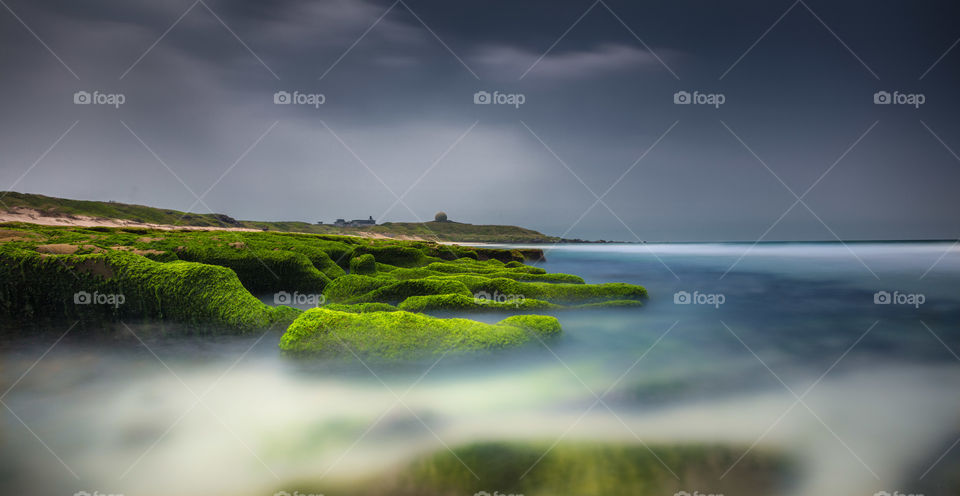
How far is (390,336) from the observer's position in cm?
723

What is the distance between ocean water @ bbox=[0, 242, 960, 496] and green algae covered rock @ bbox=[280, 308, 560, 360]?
0.25 m

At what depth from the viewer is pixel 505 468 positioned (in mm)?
4332

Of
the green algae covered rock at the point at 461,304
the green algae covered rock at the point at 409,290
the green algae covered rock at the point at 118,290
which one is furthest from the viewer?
the green algae covered rock at the point at 409,290

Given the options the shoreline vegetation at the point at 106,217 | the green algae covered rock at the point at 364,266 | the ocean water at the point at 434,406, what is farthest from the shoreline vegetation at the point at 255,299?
the shoreline vegetation at the point at 106,217

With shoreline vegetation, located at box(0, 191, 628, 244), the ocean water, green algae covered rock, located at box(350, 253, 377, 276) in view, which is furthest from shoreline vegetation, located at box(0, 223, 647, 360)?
shoreline vegetation, located at box(0, 191, 628, 244)

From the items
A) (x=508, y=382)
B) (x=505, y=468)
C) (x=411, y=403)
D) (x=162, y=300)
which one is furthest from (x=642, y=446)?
(x=162, y=300)

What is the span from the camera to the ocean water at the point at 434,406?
4.44 m

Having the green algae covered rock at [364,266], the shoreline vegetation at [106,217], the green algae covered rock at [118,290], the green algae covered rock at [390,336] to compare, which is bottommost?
the green algae covered rock at [390,336]

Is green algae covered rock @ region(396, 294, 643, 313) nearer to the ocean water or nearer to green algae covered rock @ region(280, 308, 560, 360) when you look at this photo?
the ocean water

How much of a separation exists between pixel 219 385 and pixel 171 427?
129cm

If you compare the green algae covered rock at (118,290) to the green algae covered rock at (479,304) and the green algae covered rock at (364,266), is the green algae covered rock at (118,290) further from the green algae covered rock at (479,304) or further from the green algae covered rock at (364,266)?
the green algae covered rock at (364,266)

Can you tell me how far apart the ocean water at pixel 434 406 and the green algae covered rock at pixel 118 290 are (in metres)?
0.48

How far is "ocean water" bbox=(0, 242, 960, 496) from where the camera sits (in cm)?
444

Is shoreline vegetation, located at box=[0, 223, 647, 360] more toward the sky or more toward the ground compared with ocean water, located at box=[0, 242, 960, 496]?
more toward the sky
